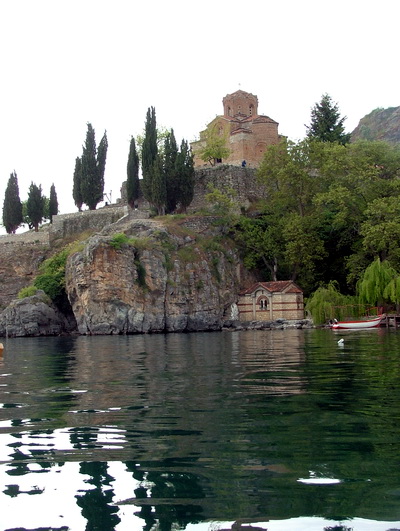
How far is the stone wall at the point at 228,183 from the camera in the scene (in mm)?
67375

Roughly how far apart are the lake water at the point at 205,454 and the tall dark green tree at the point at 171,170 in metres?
49.7

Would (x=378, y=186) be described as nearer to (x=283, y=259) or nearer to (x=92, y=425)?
(x=283, y=259)

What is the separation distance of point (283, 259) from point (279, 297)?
6.09 m

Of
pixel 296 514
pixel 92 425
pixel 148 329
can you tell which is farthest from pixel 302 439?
pixel 148 329

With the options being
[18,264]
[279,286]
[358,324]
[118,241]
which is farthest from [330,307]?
[18,264]

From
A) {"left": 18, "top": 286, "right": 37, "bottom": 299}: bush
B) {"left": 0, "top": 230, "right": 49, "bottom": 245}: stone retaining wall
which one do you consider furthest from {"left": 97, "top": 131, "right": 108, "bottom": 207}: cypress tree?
{"left": 18, "top": 286, "right": 37, "bottom": 299}: bush

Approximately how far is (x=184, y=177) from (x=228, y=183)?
5836 millimetres

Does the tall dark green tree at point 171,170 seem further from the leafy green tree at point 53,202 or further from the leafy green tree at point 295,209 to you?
the leafy green tree at point 53,202

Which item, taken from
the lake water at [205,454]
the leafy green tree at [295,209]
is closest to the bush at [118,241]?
the leafy green tree at [295,209]

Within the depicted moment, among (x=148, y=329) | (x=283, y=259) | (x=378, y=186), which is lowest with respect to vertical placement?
(x=148, y=329)

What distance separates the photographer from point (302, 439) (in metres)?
7.98

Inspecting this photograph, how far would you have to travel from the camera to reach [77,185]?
219ft

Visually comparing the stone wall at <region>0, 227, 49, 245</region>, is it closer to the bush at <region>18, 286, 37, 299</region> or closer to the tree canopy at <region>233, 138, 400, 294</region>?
the bush at <region>18, 286, 37, 299</region>

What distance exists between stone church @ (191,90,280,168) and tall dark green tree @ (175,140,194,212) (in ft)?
23.6
